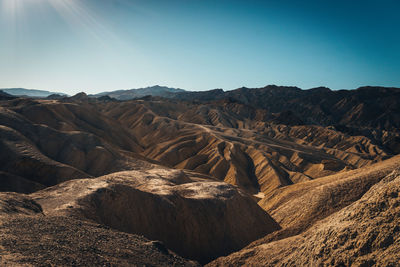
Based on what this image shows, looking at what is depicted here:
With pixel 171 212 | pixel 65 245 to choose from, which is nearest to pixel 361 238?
pixel 65 245

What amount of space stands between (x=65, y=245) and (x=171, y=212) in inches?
331

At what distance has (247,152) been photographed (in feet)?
177

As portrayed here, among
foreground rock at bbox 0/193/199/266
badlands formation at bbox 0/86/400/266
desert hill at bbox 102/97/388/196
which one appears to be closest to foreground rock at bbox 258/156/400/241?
badlands formation at bbox 0/86/400/266

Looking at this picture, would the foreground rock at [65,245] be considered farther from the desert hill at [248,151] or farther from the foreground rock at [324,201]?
the desert hill at [248,151]

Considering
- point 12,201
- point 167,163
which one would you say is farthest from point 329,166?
point 12,201

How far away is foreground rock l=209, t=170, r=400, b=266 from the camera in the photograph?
762cm

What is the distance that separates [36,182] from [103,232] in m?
17.8

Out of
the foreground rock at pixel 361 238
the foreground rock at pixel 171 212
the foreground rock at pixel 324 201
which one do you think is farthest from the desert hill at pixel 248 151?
the foreground rock at pixel 361 238

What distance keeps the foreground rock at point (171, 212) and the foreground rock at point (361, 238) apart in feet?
23.8

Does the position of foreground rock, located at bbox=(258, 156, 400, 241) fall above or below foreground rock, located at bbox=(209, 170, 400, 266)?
below

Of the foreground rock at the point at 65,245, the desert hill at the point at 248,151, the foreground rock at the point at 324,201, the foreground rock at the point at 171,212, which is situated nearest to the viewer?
the foreground rock at the point at 65,245

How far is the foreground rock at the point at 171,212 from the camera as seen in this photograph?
613 inches

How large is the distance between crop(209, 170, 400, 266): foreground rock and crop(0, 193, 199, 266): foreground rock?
500 centimetres

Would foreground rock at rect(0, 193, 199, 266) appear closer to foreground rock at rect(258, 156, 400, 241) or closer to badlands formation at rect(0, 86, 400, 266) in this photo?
badlands formation at rect(0, 86, 400, 266)
